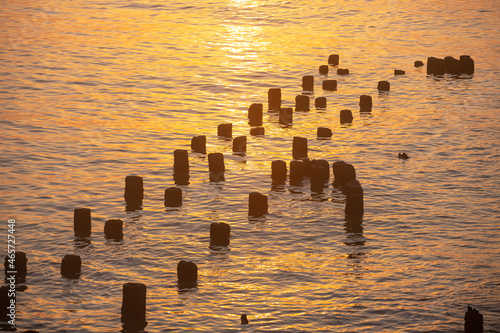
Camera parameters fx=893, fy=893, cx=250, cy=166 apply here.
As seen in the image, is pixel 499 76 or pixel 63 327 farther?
pixel 499 76

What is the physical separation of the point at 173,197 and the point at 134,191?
117 centimetres

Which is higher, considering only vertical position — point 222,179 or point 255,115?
point 255,115

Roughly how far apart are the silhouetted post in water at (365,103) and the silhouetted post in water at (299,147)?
20.3ft

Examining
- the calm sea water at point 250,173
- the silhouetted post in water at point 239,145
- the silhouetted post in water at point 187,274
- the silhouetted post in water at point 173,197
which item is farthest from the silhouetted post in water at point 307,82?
the silhouetted post in water at point 187,274

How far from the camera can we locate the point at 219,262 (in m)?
21.9

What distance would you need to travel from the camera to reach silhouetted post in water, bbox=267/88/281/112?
34.7 meters

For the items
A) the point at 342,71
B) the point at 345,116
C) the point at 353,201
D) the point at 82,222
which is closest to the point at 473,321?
the point at 353,201

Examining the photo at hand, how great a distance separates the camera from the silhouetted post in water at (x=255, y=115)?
107 feet

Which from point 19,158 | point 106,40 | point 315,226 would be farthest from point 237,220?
point 106,40

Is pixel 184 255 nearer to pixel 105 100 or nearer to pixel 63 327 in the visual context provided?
pixel 63 327

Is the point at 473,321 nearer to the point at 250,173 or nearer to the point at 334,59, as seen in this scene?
the point at 250,173

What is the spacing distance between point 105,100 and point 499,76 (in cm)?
1719

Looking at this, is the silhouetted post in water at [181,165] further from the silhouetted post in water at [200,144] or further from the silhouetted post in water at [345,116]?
the silhouetted post in water at [345,116]

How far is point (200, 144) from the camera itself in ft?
97.3
